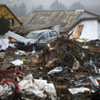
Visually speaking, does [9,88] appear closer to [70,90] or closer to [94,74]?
[70,90]

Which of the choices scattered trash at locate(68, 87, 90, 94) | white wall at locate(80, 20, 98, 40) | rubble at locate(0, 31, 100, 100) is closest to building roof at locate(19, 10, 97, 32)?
white wall at locate(80, 20, 98, 40)

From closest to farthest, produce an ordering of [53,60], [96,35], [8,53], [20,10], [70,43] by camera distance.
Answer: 1. [53,60]
2. [70,43]
3. [8,53]
4. [96,35]
5. [20,10]

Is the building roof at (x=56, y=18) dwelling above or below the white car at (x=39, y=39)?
below

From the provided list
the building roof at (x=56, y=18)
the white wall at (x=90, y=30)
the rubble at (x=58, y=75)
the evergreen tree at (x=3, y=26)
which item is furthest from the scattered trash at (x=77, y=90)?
the building roof at (x=56, y=18)

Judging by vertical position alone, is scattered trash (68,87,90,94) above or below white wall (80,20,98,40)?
above

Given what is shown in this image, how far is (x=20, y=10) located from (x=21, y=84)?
338 feet

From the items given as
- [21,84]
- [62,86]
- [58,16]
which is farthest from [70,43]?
[58,16]

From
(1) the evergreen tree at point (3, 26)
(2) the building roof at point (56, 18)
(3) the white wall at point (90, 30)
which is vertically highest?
(1) the evergreen tree at point (3, 26)

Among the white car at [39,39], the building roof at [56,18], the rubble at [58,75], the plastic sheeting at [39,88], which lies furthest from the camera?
the building roof at [56,18]

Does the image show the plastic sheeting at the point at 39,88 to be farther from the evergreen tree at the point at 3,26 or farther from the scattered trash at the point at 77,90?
the evergreen tree at the point at 3,26

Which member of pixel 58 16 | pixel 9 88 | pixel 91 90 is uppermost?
pixel 9 88

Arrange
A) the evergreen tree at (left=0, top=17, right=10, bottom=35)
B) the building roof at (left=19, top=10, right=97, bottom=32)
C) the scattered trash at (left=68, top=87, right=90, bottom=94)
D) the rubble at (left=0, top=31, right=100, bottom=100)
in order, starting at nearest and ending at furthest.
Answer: the rubble at (left=0, top=31, right=100, bottom=100) → the scattered trash at (left=68, top=87, right=90, bottom=94) → the evergreen tree at (left=0, top=17, right=10, bottom=35) → the building roof at (left=19, top=10, right=97, bottom=32)

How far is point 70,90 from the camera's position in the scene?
8.70m

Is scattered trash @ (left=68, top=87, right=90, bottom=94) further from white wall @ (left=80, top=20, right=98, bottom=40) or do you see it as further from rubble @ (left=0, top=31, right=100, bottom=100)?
white wall @ (left=80, top=20, right=98, bottom=40)
